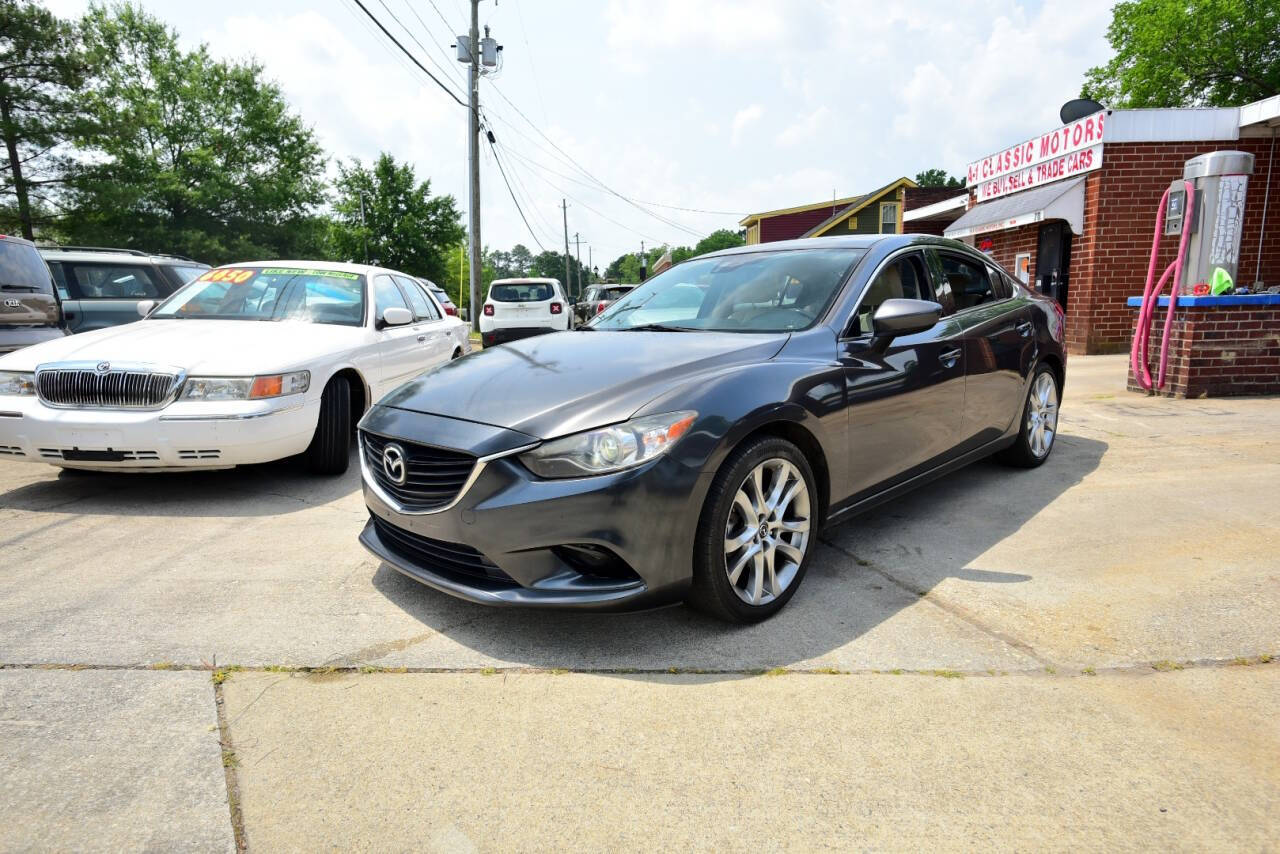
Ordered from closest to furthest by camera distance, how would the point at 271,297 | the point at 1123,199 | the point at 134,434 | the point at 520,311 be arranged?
1. the point at 134,434
2. the point at 271,297
3. the point at 1123,199
4. the point at 520,311

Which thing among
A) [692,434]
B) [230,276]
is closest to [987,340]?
[692,434]

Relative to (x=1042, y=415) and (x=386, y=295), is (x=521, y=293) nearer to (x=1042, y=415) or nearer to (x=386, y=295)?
(x=386, y=295)

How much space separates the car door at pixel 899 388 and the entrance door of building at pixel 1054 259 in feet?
37.9

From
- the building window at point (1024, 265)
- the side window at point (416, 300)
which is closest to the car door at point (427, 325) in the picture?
the side window at point (416, 300)

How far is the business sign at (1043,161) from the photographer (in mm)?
12836

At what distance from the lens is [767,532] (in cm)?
300

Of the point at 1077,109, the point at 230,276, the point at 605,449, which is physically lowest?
the point at 605,449

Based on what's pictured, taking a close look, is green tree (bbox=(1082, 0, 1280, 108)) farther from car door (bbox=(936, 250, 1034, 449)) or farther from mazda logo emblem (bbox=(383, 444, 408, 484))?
mazda logo emblem (bbox=(383, 444, 408, 484))

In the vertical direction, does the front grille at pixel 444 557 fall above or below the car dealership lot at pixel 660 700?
above

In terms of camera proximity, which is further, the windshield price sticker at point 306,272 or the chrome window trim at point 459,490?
the windshield price sticker at point 306,272

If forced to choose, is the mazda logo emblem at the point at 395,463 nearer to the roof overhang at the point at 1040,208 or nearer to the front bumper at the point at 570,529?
the front bumper at the point at 570,529

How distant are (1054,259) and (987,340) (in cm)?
1167

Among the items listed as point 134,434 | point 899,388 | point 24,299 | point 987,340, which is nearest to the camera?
point 899,388

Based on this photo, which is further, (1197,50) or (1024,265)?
(1197,50)
